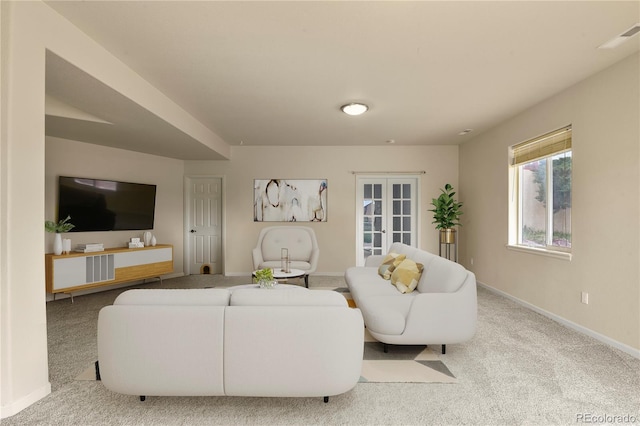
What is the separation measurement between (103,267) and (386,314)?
4.19 metres

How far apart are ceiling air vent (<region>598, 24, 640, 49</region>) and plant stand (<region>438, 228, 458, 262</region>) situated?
133 inches

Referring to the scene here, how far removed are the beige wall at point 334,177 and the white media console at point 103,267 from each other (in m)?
1.29

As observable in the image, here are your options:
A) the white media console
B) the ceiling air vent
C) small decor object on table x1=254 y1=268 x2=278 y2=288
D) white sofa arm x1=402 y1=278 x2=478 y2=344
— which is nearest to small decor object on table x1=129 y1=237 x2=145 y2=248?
the white media console

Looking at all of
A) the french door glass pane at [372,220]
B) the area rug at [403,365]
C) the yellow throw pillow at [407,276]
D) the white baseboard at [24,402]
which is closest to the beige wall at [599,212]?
the yellow throw pillow at [407,276]

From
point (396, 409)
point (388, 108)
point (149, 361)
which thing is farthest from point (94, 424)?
point (388, 108)

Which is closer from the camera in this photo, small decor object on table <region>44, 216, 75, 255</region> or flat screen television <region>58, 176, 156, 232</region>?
small decor object on table <region>44, 216, 75, 255</region>

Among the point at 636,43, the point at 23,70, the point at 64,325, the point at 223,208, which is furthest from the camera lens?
the point at 223,208

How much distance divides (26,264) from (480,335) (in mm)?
3678

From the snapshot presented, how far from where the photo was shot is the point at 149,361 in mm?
1776

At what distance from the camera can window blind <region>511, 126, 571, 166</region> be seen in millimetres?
3498

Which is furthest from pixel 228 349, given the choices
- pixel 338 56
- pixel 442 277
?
pixel 338 56

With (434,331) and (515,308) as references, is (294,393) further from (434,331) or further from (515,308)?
(515,308)

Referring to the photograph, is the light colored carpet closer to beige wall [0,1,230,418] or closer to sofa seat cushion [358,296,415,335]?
beige wall [0,1,230,418]

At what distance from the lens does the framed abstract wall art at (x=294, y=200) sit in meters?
6.17
